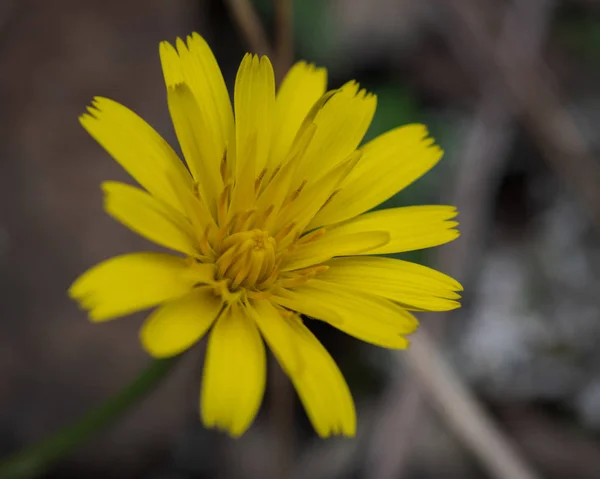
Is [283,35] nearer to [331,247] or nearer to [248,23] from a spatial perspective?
[248,23]

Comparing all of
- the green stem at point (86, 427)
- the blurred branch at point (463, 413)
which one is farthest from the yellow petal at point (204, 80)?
the blurred branch at point (463, 413)

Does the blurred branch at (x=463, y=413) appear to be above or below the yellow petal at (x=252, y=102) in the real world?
below

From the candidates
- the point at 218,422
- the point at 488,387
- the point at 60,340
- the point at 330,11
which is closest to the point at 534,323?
the point at 488,387

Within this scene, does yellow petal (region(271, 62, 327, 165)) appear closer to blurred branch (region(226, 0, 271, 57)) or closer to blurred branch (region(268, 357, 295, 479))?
blurred branch (region(226, 0, 271, 57))

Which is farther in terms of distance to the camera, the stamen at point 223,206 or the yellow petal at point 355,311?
the stamen at point 223,206

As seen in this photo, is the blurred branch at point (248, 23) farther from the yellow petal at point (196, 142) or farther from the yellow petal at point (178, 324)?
the yellow petal at point (178, 324)

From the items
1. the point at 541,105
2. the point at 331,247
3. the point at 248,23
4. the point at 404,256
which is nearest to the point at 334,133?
the point at 331,247
